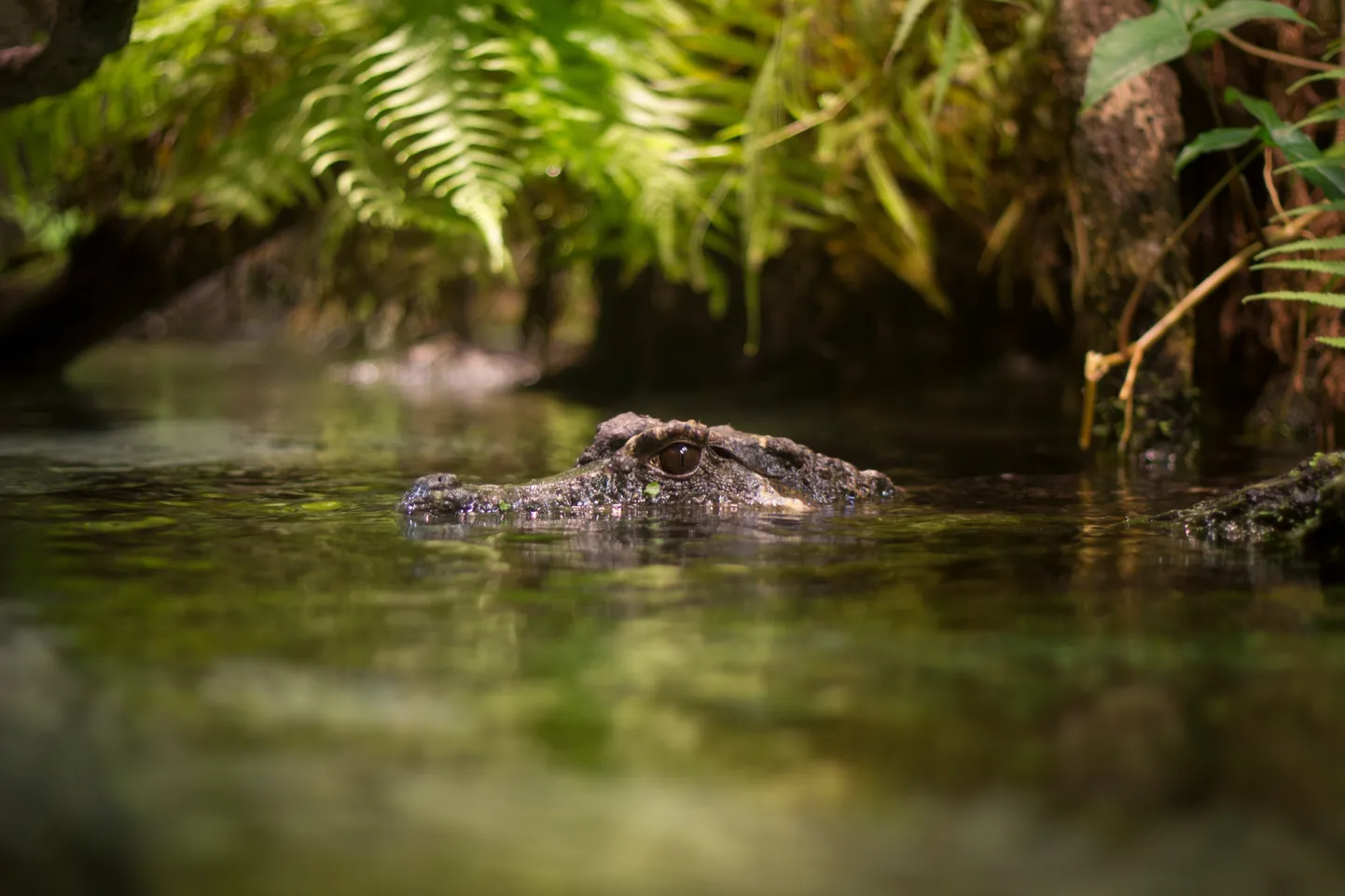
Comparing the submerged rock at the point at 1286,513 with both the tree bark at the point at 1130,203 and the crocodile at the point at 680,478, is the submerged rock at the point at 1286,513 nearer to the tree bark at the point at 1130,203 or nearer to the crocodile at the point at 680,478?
the crocodile at the point at 680,478

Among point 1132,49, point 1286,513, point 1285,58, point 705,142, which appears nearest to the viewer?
point 1286,513

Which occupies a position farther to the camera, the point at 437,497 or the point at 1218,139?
the point at 1218,139

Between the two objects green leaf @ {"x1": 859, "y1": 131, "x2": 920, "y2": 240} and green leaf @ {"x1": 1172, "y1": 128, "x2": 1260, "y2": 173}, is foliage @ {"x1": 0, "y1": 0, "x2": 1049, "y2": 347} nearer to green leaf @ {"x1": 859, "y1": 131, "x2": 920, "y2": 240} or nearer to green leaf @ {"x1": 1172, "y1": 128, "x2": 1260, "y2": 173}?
green leaf @ {"x1": 859, "y1": 131, "x2": 920, "y2": 240}

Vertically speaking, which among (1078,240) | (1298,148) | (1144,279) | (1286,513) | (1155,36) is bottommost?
(1286,513)

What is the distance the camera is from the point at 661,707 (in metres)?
1.61

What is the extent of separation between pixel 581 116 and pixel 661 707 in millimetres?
4522

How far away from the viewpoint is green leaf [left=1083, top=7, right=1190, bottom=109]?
11.3ft

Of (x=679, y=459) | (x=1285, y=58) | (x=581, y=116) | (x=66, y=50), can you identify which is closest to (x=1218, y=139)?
(x=1285, y=58)

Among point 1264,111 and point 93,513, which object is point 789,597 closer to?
point 93,513

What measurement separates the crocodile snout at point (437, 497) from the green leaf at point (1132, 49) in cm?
182

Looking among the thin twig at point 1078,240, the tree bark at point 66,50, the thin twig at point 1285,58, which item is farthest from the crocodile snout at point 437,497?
the thin twig at point 1285,58

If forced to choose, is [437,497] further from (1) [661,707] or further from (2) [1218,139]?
(2) [1218,139]

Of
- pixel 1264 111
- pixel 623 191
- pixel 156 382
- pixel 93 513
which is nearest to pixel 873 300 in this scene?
pixel 623 191

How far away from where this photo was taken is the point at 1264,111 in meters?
3.63
